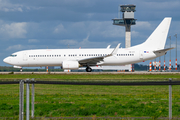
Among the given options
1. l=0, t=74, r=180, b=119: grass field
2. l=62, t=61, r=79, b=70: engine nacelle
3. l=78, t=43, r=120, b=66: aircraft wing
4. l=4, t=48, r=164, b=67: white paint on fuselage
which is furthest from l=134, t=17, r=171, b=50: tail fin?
l=0, t=74, r=180, b=119: grass field

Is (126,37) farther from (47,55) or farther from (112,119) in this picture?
(112,119)

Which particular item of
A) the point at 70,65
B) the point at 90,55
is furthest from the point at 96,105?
the point at 90,55

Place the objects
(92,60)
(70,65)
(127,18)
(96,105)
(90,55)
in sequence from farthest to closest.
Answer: (127,18) < (90,55) < (92,60) < (70,65) < (96,105)

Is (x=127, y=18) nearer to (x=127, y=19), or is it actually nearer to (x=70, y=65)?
(x=127, y=19)

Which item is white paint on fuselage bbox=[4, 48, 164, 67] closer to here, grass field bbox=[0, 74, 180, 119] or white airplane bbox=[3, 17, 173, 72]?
white airplane bbox=[3, 17, 173, 72]

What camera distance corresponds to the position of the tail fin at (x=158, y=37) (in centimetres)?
3966

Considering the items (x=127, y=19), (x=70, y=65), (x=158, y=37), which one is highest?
(x=127, y=19)

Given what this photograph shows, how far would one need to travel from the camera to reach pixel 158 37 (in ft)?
131

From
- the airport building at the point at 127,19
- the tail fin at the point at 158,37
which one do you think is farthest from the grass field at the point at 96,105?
the airport building at the point at 127,19

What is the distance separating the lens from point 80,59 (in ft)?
127

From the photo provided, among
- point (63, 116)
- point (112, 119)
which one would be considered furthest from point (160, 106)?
point (63, 116)

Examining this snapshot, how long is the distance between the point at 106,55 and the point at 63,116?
91.2 ft

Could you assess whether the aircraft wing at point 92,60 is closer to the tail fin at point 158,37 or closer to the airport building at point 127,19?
the tail fin at point 158,37

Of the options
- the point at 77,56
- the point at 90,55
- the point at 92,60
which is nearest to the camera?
the point at 92,60
